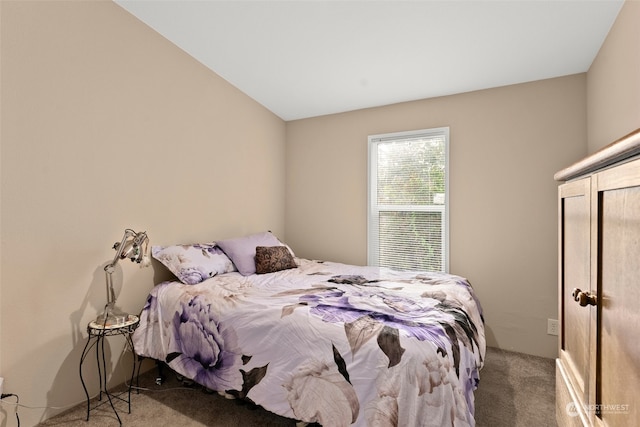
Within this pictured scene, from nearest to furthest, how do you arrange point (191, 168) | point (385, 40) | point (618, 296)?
1. point (618, 296)
2. point (385, 40)
3. point (191, 168)

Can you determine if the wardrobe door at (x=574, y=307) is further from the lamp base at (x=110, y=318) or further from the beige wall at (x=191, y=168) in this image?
the lamp base at (x=110, y=318)

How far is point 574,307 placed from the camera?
1.03m

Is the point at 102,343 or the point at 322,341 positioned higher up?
the point at 322,341

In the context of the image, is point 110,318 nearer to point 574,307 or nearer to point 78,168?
point 78,168

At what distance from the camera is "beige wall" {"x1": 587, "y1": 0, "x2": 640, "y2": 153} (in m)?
1.71

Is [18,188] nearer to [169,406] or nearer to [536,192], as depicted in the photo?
[169,406]

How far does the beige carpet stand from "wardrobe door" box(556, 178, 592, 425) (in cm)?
81

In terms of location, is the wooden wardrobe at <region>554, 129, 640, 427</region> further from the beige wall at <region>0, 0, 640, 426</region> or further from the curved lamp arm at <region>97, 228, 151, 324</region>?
the curved lamp arm at <region>97, 228, 151, 324</region>

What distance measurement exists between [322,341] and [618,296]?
1.11 m

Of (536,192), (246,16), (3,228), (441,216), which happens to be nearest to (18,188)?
(3,228)

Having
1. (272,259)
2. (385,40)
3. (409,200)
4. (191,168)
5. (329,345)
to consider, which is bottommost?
(329,345)

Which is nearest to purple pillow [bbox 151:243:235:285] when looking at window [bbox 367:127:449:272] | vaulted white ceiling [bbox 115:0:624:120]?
vaulted white ceiling [bbox 115:0:624:120]

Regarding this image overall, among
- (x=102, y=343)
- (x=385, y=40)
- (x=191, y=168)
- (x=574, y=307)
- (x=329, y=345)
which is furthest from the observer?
(x=191, y=168)

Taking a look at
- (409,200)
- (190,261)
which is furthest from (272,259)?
(409,200)
